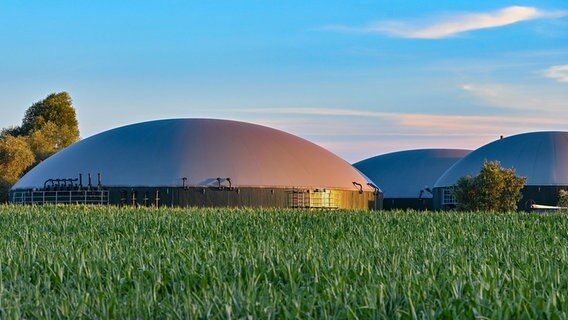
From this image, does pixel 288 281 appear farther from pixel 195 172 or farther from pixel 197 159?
pixel 197 159

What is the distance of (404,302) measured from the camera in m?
8.77

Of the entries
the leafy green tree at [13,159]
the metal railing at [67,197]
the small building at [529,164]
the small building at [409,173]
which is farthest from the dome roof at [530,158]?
the leafy green tree at [13,159]

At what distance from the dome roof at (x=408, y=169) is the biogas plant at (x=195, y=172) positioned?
2451 centimetres

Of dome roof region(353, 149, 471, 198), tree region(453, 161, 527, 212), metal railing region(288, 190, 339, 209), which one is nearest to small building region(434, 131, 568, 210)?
tree region(453, 161, 527, 212)

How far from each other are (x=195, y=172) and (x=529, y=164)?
2644 cm

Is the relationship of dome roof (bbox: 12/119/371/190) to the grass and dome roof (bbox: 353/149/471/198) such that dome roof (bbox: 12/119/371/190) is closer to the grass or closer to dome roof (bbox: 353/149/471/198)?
dome roof (bbox: 353/149/471/198)

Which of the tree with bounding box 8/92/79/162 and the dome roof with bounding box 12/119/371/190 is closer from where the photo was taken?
the dome roof with bounding box 12/119/371/190

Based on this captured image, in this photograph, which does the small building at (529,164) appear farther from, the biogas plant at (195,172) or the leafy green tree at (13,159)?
the leafy green tree at (13,159)

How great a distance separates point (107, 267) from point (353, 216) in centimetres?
1592

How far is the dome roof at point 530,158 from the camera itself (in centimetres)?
6894

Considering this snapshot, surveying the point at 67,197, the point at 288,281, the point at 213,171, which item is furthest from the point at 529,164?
the point at 288,281

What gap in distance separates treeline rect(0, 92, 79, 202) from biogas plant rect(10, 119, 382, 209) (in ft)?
61.0

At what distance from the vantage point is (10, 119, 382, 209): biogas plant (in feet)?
190

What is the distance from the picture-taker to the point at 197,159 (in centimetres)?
5916
